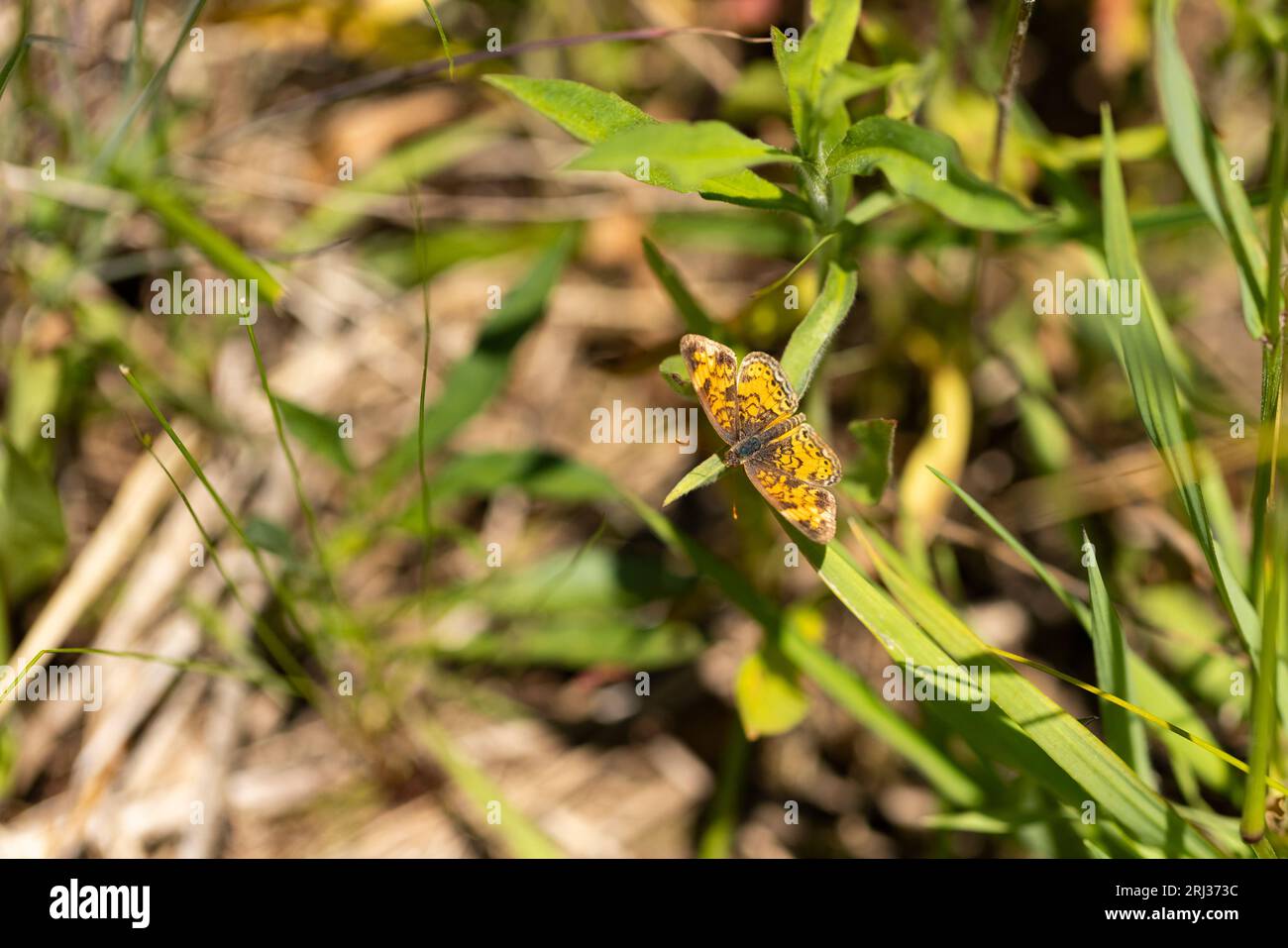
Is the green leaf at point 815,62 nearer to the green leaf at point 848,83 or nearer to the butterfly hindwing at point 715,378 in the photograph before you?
the green leaf at point 848,83

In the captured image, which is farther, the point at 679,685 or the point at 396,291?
the point at 396,291

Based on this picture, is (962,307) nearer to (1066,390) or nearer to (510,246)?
(1066,390)

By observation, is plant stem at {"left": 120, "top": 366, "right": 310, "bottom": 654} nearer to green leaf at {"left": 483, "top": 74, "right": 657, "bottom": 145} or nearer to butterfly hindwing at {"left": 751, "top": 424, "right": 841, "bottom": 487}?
green leaf at {"left": 483, "top": 74, "right": 657, "bottom": 145}

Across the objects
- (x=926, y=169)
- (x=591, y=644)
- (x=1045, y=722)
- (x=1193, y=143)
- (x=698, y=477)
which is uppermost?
(x=1193, y=143)

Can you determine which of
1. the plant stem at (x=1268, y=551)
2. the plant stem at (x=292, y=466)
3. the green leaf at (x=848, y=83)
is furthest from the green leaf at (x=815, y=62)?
the plant stem at (x=292, y=466)

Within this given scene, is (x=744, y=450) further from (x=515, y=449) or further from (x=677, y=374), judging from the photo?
(x=515, y=449)

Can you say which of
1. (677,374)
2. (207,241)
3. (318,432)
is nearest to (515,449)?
(318,432)
